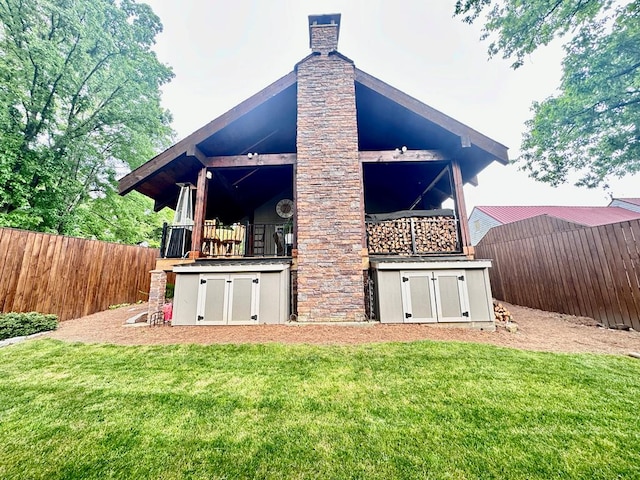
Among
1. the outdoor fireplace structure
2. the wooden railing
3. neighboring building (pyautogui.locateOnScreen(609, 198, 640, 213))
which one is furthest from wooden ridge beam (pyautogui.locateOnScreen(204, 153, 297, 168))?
neighboring building (pyautogui.locateOnScreen(609, 198, 640, 213))

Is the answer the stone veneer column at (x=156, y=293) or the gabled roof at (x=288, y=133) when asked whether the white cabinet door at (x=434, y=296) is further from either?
the stone veneer column at (x=156, y=293)

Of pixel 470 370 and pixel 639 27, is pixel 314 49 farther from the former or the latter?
pixel 639 27

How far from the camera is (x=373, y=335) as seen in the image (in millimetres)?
4277

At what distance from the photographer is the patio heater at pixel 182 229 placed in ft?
21.5

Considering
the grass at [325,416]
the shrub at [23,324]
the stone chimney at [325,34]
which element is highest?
the stone chimney at [325,34]

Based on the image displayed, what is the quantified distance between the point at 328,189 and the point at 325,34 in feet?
14.6

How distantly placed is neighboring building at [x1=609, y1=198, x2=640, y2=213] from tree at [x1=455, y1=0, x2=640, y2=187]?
36.0 ft

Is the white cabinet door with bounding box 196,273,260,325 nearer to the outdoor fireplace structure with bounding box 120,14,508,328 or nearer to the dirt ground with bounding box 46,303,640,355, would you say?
the outdoor fireplace structure with bounding box 120,14,508,328

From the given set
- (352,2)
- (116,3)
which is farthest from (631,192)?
(116,3)

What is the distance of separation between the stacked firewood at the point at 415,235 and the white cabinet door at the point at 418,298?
129cm

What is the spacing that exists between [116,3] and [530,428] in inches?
740

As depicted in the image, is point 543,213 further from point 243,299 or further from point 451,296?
point 243,299

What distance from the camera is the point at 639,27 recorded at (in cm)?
727

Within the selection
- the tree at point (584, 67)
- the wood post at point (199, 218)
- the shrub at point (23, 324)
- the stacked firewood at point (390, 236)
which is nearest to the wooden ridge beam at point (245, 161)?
the wood post at point (199, 218)
